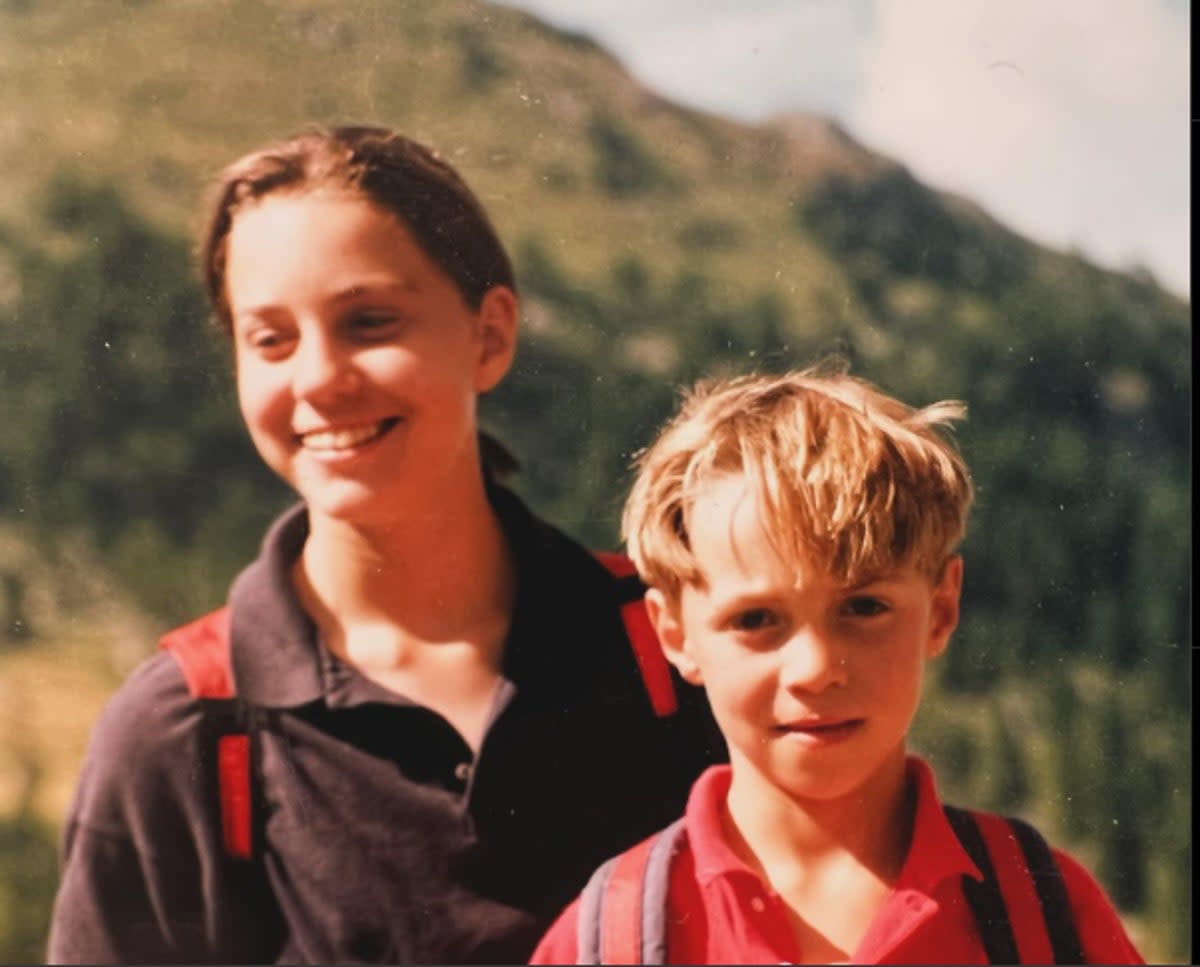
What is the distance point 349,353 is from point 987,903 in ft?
4.01

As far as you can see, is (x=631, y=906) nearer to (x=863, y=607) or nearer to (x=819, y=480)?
(x=863, y=607)

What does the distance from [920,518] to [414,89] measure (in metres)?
1.04

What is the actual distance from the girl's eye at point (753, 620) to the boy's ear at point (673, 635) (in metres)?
0.12

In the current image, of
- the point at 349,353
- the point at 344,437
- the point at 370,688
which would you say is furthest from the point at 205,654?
the point at 349,353

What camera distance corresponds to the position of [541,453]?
269 cm

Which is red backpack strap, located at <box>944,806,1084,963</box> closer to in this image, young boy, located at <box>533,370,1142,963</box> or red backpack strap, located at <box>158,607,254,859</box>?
young boy, located at <box>533,370,1142,963</box>

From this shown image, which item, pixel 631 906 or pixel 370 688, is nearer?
pixel 631 906

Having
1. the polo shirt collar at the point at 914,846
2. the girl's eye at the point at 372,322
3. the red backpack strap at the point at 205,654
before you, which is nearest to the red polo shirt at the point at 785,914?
the polo shirt collar at the point at 914,846

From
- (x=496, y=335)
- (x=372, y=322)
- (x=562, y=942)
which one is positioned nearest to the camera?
(x=562, y=942)

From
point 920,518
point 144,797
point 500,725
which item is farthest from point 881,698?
point 144,797

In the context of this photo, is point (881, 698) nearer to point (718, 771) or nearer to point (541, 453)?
point (718, 771)

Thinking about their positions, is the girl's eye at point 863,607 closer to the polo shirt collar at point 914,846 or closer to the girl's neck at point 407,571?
the polo shirt collar at point 914,846

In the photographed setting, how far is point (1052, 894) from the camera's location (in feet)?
7.89

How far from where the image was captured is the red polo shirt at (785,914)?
7.57 ft
